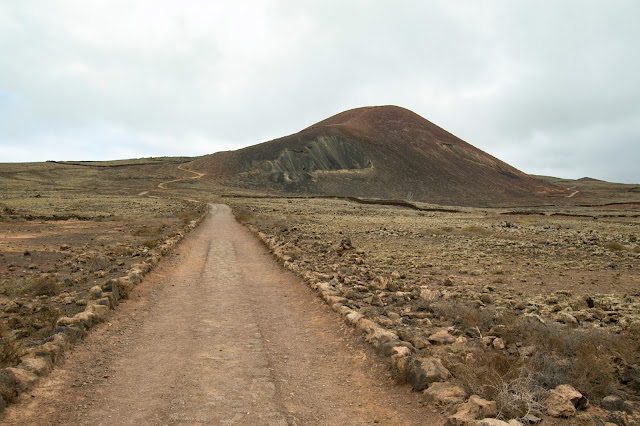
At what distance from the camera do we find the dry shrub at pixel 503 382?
4.46 m

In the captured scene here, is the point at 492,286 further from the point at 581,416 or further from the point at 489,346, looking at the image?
the point at 581,416

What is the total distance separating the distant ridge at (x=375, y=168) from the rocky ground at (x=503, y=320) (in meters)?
83.9

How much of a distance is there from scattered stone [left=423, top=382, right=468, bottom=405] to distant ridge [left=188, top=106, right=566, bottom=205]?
94.4 metres

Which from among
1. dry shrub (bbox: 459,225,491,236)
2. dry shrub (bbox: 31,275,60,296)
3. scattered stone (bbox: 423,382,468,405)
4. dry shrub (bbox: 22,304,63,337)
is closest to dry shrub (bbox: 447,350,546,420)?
scattered stone (bbox: 423,382,468,405)

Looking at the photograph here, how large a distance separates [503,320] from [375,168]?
107 metres

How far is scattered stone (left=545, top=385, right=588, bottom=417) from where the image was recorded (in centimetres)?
436

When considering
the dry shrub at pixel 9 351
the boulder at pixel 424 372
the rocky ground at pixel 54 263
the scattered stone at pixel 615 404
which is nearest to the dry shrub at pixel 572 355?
the scattered stone at pixel 615 404

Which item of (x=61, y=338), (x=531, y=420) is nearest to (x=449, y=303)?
(x=531, y=420)

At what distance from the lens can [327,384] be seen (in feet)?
19.6

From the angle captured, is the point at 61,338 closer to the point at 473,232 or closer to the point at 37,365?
the point at 37,365

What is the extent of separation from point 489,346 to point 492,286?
5.32 m

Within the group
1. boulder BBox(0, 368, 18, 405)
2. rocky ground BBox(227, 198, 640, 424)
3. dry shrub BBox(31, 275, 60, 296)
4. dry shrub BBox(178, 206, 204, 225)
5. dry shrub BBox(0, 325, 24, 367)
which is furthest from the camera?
dry shrub BBox(178, 206, 204, 225)

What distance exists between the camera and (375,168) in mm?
113125

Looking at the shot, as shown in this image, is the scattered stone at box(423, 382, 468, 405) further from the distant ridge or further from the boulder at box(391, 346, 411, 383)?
the distant ridge
